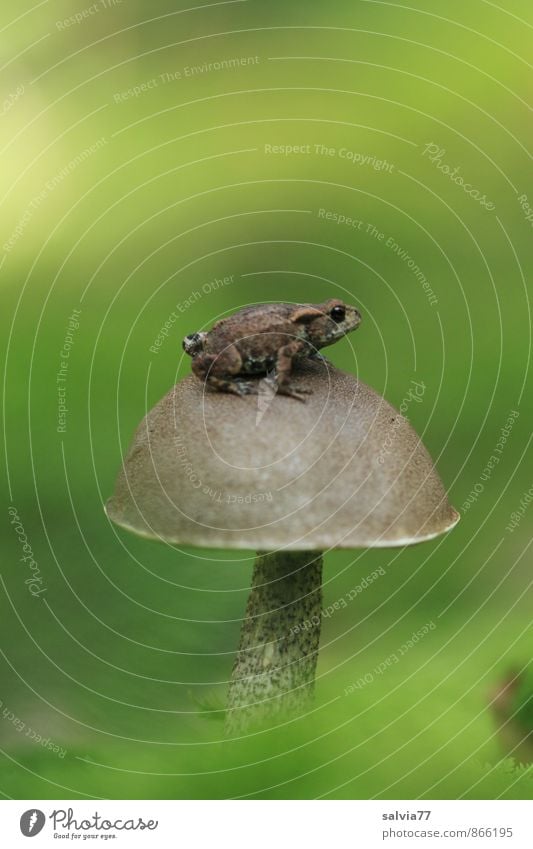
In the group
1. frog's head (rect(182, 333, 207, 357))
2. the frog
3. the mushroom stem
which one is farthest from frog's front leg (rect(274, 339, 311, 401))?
the mushroom stem

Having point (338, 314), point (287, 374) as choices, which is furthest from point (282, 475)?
point (338, 314)

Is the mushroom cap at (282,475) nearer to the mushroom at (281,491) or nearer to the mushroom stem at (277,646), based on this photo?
the mushroom at (281,491)

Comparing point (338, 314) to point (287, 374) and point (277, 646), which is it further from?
point (277, 646)

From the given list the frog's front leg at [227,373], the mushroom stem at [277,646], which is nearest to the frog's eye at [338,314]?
the frog's front leg at [227,373]

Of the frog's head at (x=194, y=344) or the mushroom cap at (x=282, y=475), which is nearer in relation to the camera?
the mushroom cap at (x=282, y=475)

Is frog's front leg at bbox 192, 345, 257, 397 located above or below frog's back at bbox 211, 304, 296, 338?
below

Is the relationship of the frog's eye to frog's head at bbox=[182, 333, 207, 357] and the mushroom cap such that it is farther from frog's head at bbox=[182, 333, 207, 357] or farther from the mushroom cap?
frog's head at bbox=[182, 333, 207, 357]

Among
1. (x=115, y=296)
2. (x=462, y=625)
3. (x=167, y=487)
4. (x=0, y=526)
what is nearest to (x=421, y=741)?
(x=462, y=625)

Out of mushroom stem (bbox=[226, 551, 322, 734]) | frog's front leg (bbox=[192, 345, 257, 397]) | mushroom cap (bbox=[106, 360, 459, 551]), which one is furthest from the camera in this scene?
mushroom stem (bbox=[226, 551, 322, 734])
